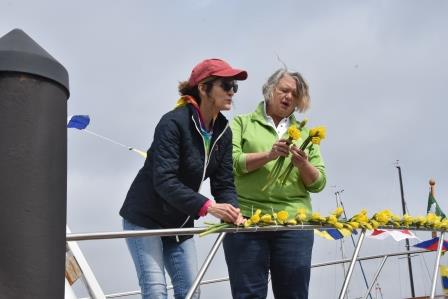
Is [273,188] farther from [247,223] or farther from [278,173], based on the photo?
[247,223]

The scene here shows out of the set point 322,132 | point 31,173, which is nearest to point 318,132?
point 322,132

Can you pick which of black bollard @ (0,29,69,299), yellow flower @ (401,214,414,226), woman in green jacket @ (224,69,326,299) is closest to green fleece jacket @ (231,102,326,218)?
woman in green jacket @ (224,69,326,299)

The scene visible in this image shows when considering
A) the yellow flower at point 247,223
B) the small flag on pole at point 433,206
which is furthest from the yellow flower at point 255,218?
the small flag on pole at point 433,206

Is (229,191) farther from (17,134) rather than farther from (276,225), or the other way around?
(17,134)

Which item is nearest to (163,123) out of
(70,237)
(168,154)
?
(168,154)

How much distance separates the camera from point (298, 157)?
3531 mm

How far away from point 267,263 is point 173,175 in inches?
33.6

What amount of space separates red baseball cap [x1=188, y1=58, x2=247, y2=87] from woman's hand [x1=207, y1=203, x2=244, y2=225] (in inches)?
26.4

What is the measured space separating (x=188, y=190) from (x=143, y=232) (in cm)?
40

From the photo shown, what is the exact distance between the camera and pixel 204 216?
3.03 meters

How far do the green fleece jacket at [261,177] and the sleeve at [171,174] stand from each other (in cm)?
65

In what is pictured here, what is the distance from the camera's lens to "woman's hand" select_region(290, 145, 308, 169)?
3495mm

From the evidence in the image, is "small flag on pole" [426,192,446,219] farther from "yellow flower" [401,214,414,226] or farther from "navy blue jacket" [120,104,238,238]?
"navy blue jacket" [120,104,238,238]

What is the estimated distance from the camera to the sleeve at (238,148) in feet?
11.8
